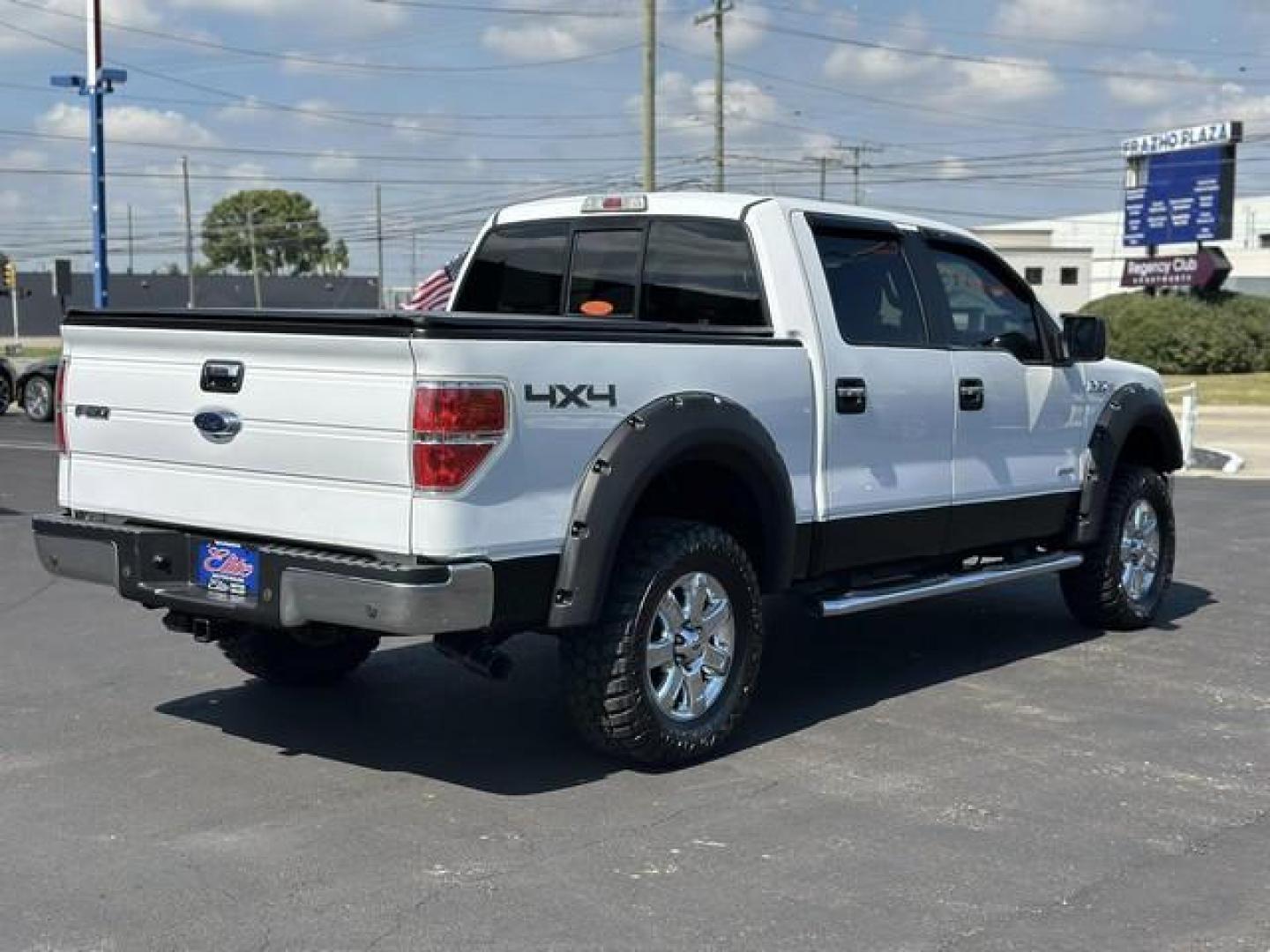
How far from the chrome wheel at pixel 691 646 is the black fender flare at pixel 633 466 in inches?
12.6

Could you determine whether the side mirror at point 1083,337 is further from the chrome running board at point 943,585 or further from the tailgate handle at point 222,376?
the tailgate handle at point 222,376

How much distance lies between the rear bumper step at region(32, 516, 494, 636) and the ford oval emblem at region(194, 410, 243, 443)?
0.36m

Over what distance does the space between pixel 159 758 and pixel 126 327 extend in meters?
1.60

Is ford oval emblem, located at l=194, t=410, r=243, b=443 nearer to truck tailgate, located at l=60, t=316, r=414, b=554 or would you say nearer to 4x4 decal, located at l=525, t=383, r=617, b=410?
truck tailgate, located at l=60, t=316, r=414, b=554

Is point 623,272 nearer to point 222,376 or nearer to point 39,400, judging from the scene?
point 222,376

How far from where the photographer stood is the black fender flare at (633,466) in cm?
514

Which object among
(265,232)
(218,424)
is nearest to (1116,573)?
(218,424)

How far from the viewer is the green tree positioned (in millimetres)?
125688

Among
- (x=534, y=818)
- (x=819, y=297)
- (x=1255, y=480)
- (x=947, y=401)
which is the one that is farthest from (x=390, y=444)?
(x=1255, y=480)

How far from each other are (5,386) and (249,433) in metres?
25.4

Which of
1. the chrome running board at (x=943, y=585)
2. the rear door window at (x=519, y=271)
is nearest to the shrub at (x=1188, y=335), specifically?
the chrome running board at (x=943, y=585)

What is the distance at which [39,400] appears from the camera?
26.4 m

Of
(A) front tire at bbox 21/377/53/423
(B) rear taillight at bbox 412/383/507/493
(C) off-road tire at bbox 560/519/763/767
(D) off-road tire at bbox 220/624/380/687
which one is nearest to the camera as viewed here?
(B) rear taillight at bbox 412/383/507/493

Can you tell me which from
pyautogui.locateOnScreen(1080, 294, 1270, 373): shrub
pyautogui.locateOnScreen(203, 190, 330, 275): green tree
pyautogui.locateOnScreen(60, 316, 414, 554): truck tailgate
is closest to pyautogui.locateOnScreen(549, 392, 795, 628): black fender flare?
pyautogui.locateOnScreen(60, 316, 414, 554): truck tailgate
